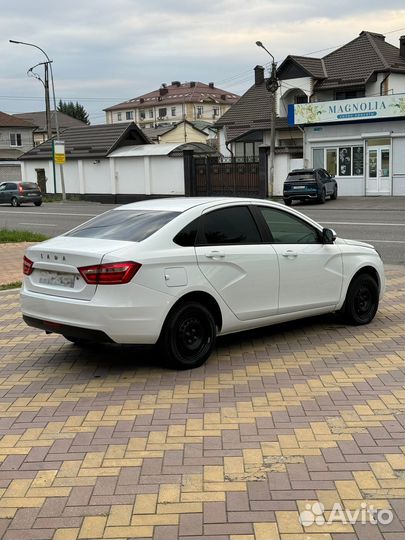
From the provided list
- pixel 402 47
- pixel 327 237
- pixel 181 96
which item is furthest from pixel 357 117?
pixel 181 96

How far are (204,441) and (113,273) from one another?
171 cm

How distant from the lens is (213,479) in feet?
12.1

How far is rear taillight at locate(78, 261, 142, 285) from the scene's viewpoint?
531cm

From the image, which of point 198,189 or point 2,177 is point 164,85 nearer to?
point 2,177

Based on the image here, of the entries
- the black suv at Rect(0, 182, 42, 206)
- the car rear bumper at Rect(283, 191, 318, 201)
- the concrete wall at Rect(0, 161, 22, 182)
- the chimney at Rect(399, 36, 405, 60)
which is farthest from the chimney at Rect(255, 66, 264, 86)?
the car rear bumper at Rect(283, 191, 318, 201)

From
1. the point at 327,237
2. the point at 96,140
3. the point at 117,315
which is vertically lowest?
the point at 117,315

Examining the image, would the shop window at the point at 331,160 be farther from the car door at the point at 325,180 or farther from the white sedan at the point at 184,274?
the white sedan at the point at 184,274

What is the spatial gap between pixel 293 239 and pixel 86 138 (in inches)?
1687

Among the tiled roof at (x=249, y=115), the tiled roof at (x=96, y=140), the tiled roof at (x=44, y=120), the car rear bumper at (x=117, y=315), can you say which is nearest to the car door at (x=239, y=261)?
the car rear bumper at (x=117, y=315)

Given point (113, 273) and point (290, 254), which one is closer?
point (113, 273)

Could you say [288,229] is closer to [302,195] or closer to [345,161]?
[302,195]

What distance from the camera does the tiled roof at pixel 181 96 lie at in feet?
397

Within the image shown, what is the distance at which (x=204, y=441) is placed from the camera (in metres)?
4.21

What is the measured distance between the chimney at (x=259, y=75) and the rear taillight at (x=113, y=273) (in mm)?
51271
